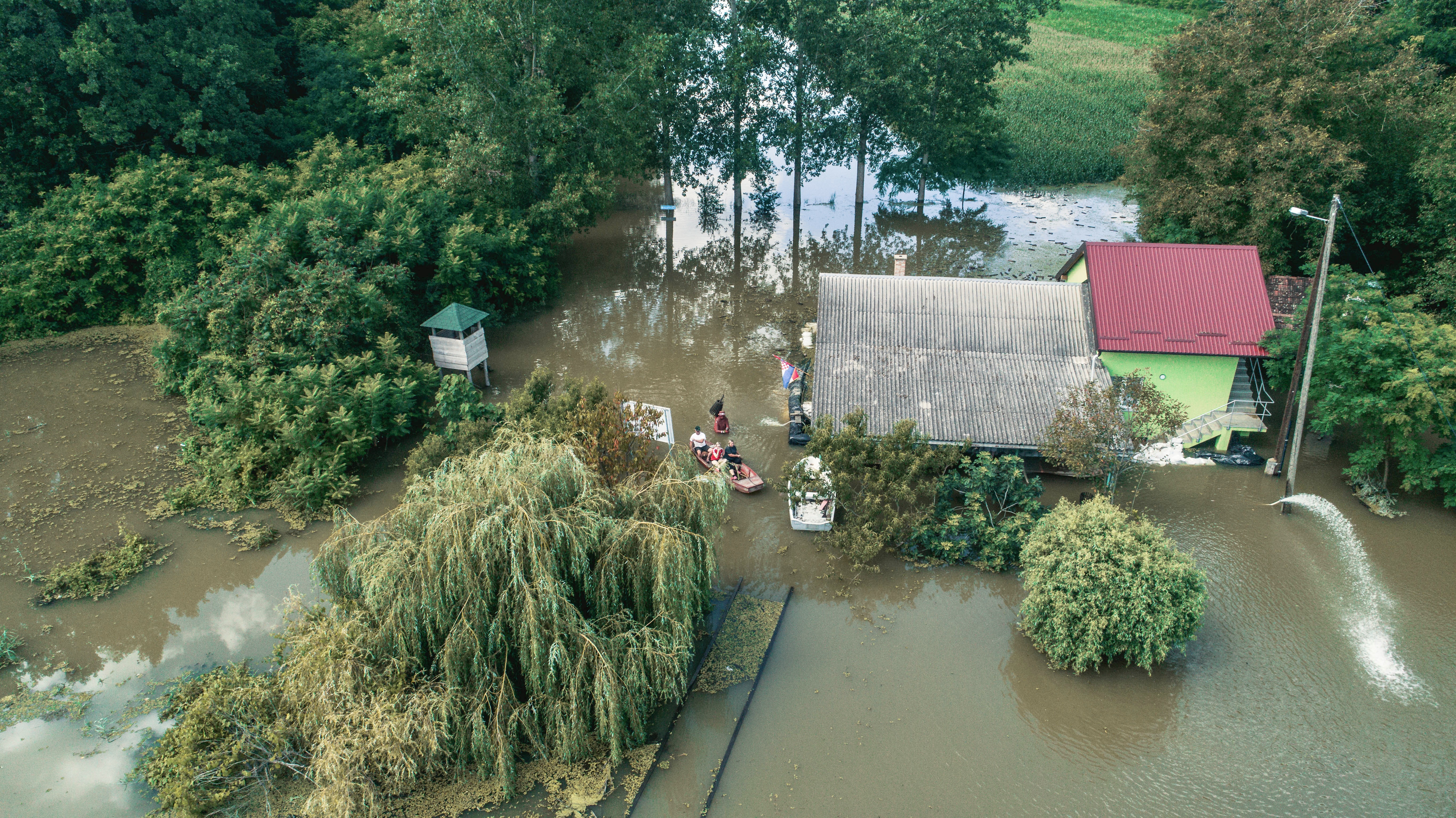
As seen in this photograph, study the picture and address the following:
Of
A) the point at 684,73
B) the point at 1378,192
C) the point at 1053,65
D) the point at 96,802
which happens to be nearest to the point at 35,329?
the point at 96,802

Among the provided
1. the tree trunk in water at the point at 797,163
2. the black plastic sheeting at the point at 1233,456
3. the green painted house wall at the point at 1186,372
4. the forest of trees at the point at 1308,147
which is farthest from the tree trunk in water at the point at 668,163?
the black plastic sheeting at the point at 1233,456

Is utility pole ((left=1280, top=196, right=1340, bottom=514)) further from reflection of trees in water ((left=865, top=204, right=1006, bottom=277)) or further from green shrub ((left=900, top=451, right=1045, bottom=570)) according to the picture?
reflection of trees in water ((left=865, top=204, right=1006, bottom=277))

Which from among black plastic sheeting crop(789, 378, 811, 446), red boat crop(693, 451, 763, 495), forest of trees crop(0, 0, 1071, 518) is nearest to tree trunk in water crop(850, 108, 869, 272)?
forest of trees crop(0, 0, 1071, 518)

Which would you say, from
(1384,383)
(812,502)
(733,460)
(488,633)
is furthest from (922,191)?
(488,633)

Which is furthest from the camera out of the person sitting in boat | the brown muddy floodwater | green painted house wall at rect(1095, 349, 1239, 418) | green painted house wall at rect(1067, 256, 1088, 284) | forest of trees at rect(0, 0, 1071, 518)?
green painted house wall at rect(1067, 256, 1088, 284)

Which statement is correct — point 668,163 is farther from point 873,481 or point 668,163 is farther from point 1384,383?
point 1384,383

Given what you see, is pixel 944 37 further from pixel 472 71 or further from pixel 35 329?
pixel 35 329
